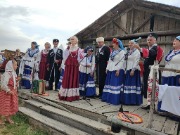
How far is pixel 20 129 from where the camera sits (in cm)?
571

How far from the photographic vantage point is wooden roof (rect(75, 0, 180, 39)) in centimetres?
812

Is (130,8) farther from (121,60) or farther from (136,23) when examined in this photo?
(121,60)

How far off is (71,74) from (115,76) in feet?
5.00

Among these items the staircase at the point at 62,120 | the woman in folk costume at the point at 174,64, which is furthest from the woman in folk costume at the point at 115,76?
the woman in folk costume at the point at 174,64

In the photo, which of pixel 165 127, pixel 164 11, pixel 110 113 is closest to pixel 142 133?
pixel 165 127

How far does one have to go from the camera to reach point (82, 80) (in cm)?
796

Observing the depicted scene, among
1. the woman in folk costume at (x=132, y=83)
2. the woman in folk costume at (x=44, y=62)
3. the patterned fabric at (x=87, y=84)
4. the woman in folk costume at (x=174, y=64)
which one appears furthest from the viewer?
the woman in folk costume at (x=44, y=62)

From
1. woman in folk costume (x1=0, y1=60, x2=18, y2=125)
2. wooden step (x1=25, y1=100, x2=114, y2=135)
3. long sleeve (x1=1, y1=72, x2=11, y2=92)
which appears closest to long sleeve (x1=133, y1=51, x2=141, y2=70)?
wooden step (x1=25, y1=100, x2=114, y2=135)

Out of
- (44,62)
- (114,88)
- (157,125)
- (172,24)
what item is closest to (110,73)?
(114,88)

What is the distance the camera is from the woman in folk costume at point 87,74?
7.69 m

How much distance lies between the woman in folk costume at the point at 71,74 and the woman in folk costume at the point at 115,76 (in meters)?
1.12

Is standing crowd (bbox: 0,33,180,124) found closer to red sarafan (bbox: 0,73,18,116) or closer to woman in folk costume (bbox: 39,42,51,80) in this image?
red sarafan (bbox: 0,73,18,116)

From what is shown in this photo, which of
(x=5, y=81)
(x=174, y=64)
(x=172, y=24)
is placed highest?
(x=172, y=24)

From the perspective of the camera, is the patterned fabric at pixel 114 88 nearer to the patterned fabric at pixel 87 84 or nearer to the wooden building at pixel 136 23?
the patterned fabric at pixel 87 84
